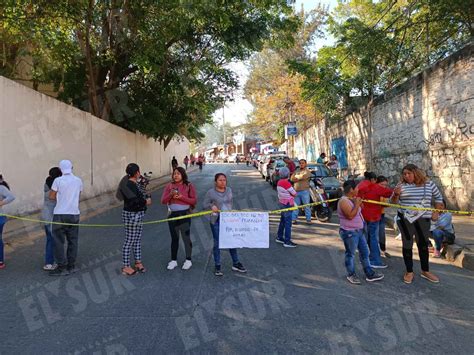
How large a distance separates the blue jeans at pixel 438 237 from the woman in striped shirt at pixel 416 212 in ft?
5.31

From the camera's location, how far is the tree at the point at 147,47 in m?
11.9

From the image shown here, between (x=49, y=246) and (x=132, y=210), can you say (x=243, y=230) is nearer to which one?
(x=132, y=210)

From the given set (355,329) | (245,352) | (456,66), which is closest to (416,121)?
(456,66)

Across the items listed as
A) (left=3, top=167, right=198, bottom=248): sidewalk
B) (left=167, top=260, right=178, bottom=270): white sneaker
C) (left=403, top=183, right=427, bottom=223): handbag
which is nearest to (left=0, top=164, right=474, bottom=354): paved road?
(left=167, top=260, right=178, bottom=270): white sneaker

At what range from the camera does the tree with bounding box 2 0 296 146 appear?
11.9 m

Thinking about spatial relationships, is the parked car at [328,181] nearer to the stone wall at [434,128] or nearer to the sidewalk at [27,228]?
the stone wall at [434,128]

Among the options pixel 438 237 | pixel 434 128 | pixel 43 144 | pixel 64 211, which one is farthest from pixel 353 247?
pixel 43 144

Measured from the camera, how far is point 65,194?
5.72 meters

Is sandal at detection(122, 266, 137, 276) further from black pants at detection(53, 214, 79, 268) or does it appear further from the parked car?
the parked car

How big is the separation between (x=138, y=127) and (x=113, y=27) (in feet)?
21.5

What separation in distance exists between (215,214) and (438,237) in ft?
13.7

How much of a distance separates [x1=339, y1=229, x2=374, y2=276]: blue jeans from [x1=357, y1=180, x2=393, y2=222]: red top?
1.97 feet

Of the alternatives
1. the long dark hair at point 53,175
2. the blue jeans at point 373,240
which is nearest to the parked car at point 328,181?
the blue jeans at point 373,240

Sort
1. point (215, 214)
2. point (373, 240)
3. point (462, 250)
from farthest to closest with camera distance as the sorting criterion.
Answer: point (462, 250), point (373, 240), point (215, 214)
